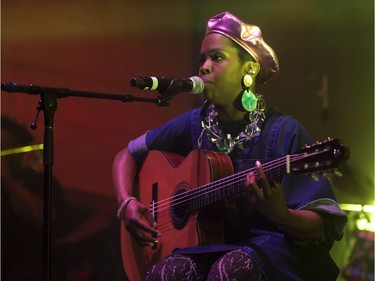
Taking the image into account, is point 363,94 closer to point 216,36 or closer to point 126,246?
point 216,36

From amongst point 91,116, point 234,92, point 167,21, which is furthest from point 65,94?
point 167,21

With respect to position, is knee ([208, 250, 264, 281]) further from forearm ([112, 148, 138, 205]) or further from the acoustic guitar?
forearm ([112, 148, 138, 205])

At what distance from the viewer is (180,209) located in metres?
1.79

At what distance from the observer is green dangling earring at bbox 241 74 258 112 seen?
1757 mm

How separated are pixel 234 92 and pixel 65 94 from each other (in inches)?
24.7

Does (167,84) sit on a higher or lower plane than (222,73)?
lower

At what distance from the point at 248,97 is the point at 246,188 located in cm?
41

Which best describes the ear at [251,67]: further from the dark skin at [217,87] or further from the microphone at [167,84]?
the microphone at [167,84]

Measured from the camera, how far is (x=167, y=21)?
2.96 meters

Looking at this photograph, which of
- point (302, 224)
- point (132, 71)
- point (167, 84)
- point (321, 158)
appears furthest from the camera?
point (132, 71)

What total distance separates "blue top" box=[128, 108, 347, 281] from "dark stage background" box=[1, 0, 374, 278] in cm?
79

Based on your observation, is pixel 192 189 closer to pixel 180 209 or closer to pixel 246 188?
pixel 180 209

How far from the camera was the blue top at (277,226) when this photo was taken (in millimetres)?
1475

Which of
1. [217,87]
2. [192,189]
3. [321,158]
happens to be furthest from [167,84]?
[321,158]
